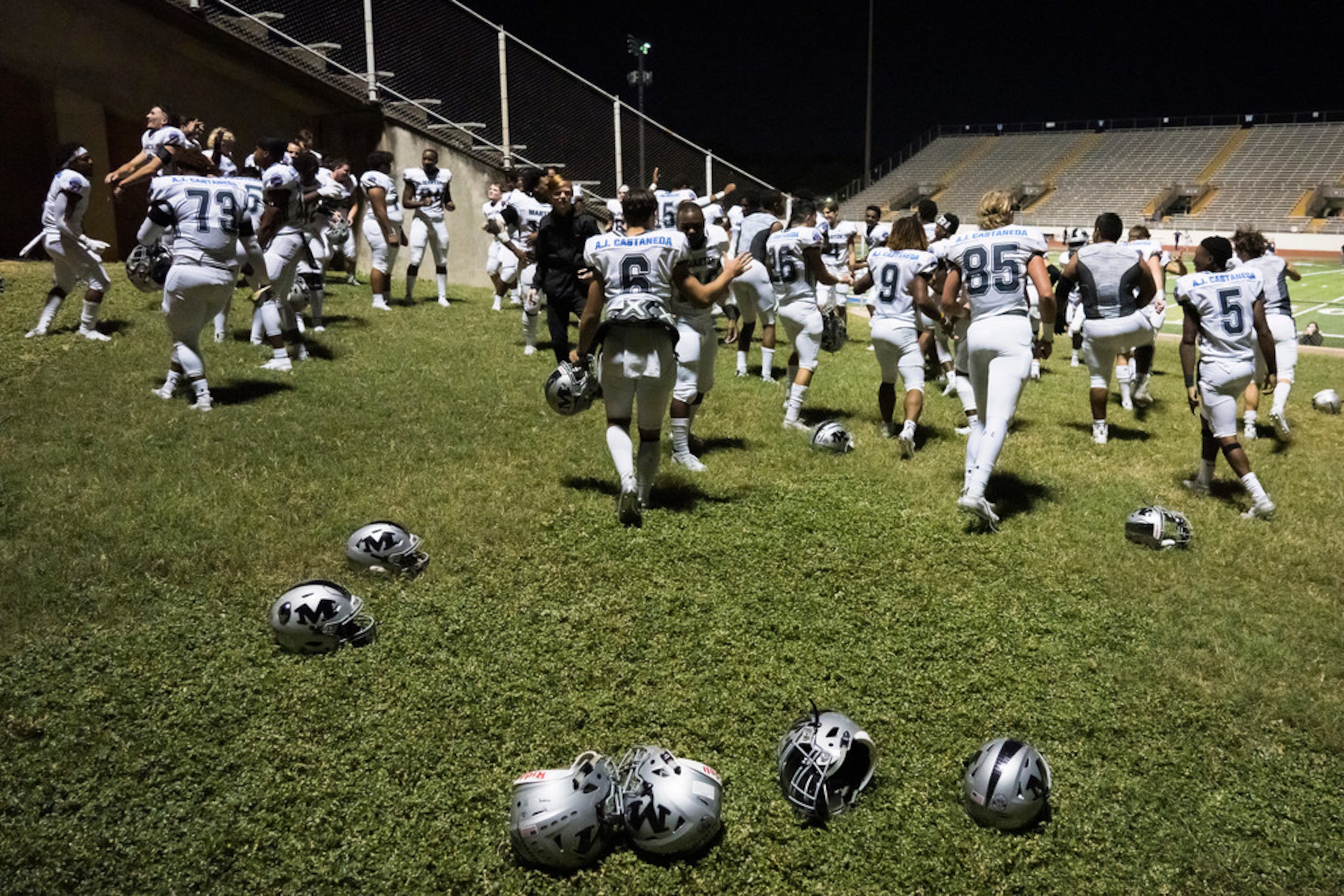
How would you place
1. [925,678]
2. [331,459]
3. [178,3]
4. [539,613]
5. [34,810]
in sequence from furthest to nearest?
[178,3]
[331,459]
[539,613]
[925,678]
[34,810]

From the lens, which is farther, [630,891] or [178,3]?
[178,3]

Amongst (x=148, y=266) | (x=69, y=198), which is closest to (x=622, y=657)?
(x=148, y=266)

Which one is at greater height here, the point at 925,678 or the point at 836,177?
the point at 836,177

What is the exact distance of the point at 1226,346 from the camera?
275 inches

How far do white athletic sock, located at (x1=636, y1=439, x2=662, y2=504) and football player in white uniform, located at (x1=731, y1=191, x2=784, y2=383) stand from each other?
140 inches

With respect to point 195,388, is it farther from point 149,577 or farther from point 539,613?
point 539,613

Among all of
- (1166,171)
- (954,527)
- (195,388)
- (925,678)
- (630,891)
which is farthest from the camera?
(1166,171)

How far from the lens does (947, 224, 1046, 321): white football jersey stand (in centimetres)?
645

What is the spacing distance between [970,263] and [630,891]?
485 centimetres

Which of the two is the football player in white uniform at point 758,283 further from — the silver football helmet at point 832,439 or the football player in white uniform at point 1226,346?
the football player in white uniform at point 1226,346

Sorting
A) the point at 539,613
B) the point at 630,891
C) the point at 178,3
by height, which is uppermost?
the point at 178,3

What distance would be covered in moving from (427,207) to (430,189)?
0.91 ft

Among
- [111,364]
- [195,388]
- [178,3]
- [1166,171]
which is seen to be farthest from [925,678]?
[1166,171]

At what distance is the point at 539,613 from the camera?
527cm
